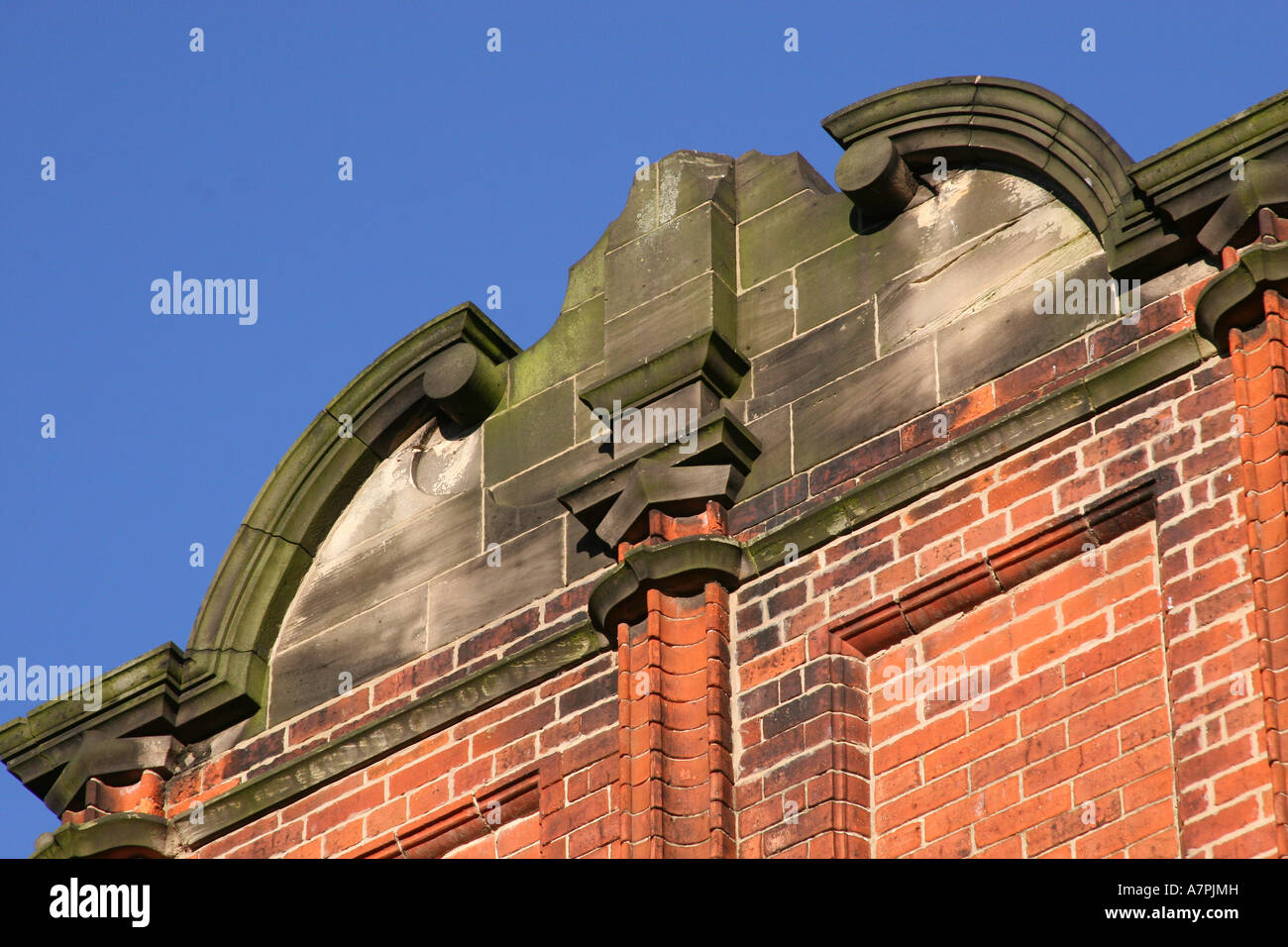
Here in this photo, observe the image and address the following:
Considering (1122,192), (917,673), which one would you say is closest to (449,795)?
(917,673)

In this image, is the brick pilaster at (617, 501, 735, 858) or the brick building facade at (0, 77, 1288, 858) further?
the brick pilaster at (617, 501, 735, 858)

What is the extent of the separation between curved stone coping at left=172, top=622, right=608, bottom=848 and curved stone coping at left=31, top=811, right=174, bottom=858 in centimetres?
9

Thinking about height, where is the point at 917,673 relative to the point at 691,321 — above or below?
below

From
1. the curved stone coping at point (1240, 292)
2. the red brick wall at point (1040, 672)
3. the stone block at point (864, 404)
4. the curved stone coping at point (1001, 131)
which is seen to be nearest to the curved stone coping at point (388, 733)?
the red brick wall at point (1040, 672)

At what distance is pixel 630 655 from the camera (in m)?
13.7

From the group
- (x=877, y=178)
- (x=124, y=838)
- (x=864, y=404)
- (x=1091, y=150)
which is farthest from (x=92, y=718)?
(x=1091, y=150)

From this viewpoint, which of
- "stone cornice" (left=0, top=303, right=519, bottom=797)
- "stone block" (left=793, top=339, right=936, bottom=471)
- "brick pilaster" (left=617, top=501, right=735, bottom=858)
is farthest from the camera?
"stone cornice" (left=0, top=303, right=519, bottom=797)

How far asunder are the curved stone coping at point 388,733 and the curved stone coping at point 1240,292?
3.26m

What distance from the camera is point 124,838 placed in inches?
594

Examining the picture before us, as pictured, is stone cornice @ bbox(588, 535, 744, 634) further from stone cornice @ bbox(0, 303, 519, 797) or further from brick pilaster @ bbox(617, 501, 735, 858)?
stone cornice @ bbox(0, 303, 519, 797)

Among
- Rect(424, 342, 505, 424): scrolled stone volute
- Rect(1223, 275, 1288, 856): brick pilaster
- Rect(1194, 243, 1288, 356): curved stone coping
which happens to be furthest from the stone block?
Rect(424, 342, 505, 424): scrolled stone volute

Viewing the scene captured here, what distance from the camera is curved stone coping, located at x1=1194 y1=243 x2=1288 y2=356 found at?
12539mm

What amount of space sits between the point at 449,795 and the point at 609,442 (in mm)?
1927
